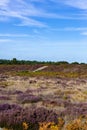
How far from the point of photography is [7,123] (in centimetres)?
1091

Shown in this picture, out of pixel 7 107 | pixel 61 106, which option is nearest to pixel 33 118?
pixel 7 107

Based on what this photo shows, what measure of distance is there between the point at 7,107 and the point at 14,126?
3250 mm

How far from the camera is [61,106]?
A: 1695 cm

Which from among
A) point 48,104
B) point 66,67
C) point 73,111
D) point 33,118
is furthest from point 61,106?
point 66,67

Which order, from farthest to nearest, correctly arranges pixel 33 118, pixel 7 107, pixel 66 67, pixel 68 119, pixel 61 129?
1. pixel 66 67
2. pixel 7 107
3. pixel 68 119
4. pixel 33 118
5. pixel 61 129

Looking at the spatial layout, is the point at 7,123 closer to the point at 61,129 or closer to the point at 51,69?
the point at 61,129

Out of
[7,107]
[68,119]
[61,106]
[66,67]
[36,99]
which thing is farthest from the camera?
[66,67]

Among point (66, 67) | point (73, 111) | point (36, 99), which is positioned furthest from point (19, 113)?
point (66, 67)

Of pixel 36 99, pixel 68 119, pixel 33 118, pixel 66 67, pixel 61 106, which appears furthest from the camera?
pixel 66 67

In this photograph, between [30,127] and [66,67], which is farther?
[66,67]

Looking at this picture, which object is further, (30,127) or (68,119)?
(68,119)

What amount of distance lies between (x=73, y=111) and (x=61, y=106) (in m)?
2.65

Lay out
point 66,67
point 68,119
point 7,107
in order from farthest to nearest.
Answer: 1. point 66,67
2. point 7,107
3. point 68,119

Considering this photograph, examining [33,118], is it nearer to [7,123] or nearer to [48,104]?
[7,123]
